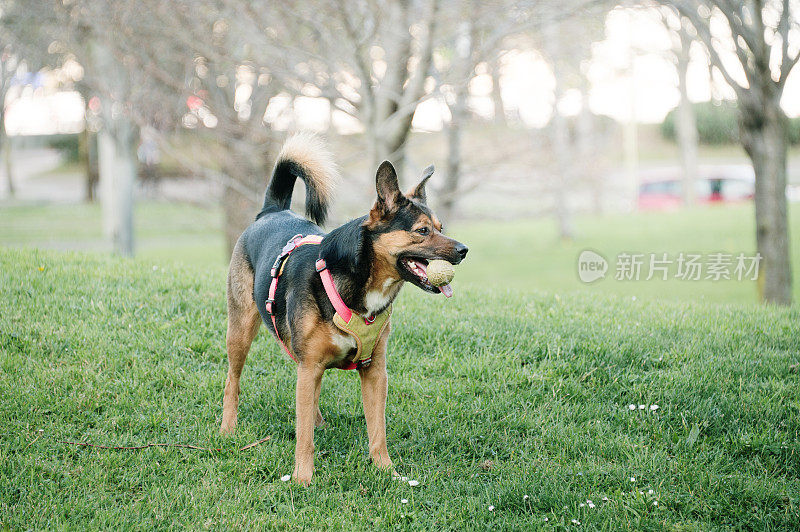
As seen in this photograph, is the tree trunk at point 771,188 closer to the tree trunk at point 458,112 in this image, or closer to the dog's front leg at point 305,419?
the tree trunk at point 458,112

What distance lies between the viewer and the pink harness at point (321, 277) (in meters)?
3.93

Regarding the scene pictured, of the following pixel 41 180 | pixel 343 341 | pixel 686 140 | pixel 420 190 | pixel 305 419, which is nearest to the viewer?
pixel 343 341

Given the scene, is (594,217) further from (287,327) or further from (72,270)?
(287,327)

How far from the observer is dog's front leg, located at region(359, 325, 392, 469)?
4.22 meters

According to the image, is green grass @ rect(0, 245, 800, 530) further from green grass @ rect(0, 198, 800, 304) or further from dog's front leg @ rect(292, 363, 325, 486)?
green grass @ rect(0, 198, 800, 304)

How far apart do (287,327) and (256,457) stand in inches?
32.6

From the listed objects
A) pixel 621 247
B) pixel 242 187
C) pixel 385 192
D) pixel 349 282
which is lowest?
pixel 349 282

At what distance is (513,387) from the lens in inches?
208

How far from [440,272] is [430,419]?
1.58 meters

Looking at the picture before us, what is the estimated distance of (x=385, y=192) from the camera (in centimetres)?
390

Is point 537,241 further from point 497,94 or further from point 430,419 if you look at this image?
point 430,419
